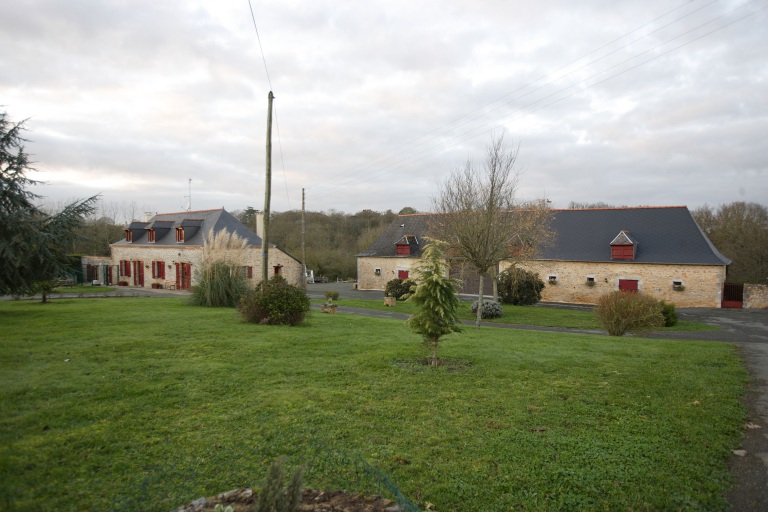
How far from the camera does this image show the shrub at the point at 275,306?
37.1ft

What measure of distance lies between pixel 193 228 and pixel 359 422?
2883 centimetres

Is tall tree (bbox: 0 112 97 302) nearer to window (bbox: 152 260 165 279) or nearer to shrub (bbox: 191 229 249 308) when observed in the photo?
shrub (bbox: 191 229 249 308)

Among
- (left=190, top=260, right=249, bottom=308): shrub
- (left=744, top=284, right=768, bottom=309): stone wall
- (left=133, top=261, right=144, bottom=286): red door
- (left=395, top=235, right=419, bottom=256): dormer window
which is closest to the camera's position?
(left=190, top=260, right=249, bottom=308): shrub

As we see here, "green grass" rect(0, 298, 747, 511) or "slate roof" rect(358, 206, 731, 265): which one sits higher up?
"slate roof" rect(358, 206, 731, 265)

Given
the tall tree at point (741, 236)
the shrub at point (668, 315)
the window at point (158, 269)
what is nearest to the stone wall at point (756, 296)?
the tall tree at point (741, 236)

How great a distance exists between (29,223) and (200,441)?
9.74m

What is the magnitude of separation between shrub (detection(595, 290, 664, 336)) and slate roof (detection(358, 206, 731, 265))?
1239cm

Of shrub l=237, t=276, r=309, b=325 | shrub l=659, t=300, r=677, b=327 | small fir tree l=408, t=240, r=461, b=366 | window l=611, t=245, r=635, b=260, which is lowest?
shrub l=659, t=300, r=677, b=327

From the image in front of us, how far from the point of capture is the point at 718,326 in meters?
17.8

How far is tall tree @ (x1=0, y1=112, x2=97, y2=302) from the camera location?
33.6ft

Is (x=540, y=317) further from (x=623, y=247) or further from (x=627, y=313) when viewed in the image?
(x=623, y=247)

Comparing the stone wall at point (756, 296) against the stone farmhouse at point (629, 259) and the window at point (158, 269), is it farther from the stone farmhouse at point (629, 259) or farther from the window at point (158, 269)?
the window at point (158, 269)

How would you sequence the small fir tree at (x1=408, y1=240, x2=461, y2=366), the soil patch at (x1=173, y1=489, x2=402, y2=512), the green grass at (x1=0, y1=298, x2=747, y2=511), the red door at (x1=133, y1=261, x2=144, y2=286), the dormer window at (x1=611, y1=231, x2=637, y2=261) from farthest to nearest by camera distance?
the red door at (x1=133, y1=261, x2=144, y2=286), the dormer window at (x1=611, y1=231, x2=637, y2=261), the small fir tree at (x1=408, y1=240, x2=461, y2=366), the green grass at (x1=0, y1=298, x2=747, y2=511), the soil patch at (x1=173, y1=489, x2=402, y2=512)

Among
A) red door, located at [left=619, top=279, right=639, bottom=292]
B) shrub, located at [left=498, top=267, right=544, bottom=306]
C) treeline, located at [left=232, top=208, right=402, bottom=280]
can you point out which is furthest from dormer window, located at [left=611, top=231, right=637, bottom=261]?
treeline, located at [left=232, top=208, right=402, bottom=280]
